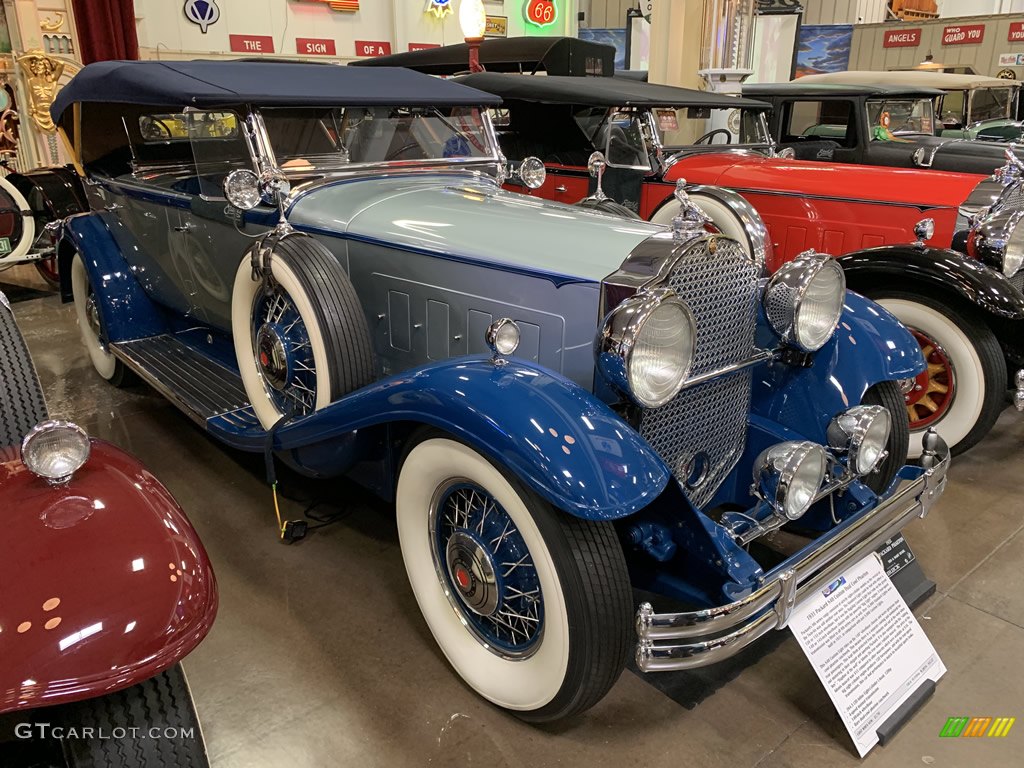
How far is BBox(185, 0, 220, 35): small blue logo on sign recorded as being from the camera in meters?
9.59

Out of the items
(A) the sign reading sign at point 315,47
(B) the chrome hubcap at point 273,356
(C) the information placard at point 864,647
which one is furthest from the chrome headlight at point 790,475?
(A) the sign reading sign at point 315,47

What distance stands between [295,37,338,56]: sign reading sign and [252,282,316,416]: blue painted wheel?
9086 millimetres

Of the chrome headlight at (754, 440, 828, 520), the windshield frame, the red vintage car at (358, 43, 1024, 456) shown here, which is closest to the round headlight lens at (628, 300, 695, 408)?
the chrome headlight at (754, 440, 828, 520)

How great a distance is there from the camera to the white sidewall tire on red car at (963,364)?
3.23 m

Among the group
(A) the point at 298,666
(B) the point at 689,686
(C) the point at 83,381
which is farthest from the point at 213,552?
(C) the point at 83,381

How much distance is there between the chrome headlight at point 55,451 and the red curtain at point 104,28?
8.67 meters

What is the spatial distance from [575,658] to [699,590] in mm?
368

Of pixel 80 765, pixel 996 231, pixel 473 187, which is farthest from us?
pixel 996 231

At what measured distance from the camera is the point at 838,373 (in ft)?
7.80

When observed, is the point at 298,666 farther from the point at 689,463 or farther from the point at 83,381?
the point at 83,381

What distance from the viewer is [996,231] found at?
3.51 m

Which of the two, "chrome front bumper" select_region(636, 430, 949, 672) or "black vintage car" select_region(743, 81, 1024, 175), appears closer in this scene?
"chrome front bumper" select_region(636, 430, 949, 672)

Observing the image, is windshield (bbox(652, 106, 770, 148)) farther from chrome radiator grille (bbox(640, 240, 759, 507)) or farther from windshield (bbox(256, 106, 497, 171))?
chrome radiator grille (bbox(640, 240, 759, 507))

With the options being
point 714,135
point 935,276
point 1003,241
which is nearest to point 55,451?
point 935,276
